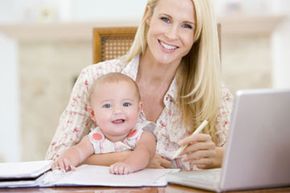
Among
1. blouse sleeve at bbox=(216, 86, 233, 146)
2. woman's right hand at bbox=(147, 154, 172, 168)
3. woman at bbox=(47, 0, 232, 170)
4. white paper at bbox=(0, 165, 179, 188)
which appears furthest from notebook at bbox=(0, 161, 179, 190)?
blouse sleeve at bbox=(216, 86, 233, 146)

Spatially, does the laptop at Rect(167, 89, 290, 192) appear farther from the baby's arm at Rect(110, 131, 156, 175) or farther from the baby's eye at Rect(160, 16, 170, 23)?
the baby's eye at Rect(160, 16, 170, 23)

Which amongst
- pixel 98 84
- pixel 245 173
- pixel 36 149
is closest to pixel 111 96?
pixel 98 84

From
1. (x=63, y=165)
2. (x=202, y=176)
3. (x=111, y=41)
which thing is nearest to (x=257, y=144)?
(x=202, y=176)

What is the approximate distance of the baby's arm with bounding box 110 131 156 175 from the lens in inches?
54.1

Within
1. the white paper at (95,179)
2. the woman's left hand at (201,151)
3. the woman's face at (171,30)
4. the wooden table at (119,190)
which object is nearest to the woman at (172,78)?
the woman's face at (171,30)

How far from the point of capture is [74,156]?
153 centimetres

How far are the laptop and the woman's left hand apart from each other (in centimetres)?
22

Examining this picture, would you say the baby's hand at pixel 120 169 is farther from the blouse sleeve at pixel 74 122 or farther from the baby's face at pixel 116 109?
the blouse sleeve at pixel 74 122

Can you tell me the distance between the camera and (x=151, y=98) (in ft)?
6.32

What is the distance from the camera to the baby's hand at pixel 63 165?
1.45 metres

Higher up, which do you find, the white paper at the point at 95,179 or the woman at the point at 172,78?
the woman at the point at 172,78

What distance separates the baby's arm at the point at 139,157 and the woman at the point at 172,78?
131 mm

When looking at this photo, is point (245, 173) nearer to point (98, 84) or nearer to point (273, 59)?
point (98, 84)

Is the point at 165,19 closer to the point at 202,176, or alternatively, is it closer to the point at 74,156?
the point at 74,156
